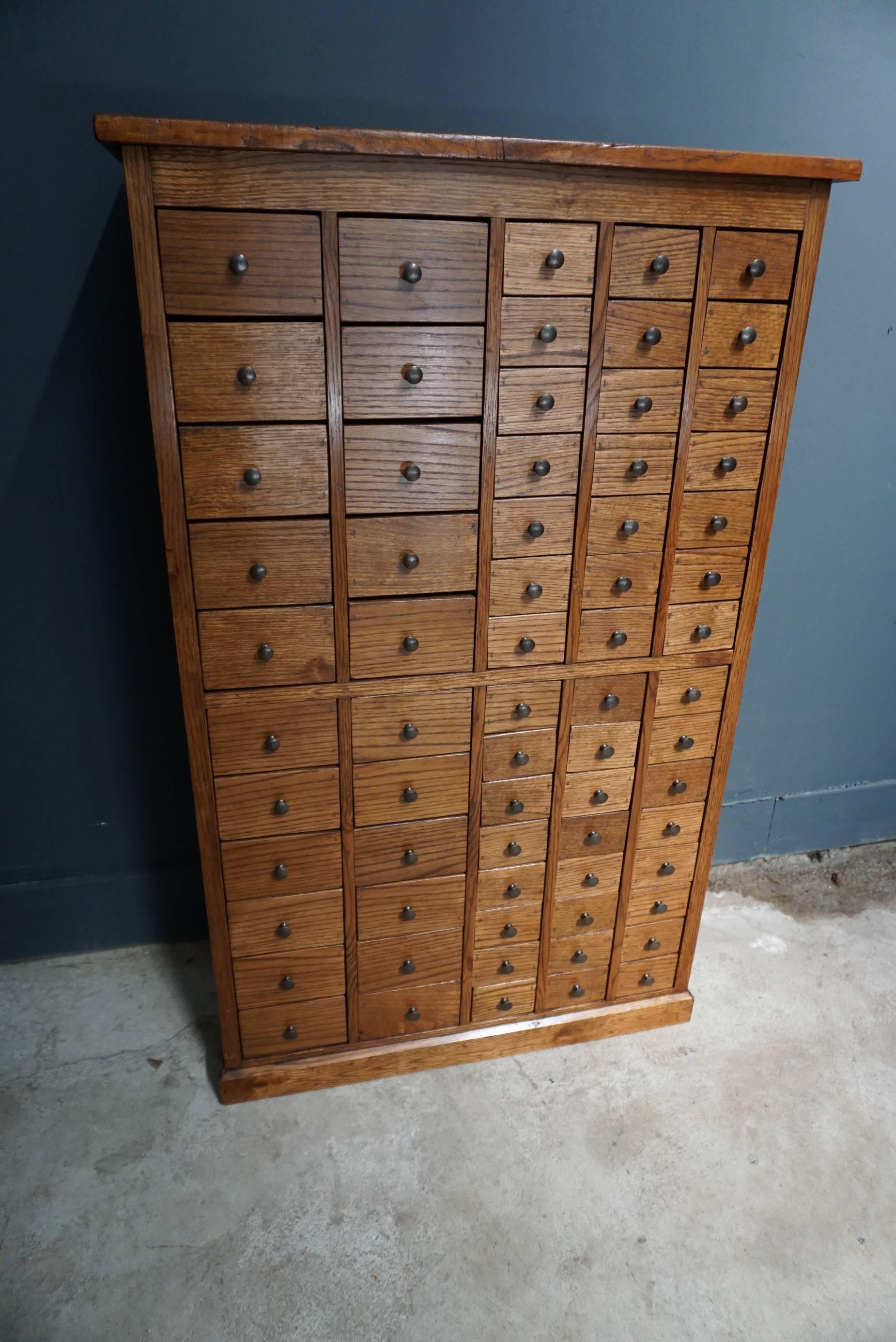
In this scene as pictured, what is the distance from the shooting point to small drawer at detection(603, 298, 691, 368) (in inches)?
56.3

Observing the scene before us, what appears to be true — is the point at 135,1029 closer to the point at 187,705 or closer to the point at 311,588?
the point at 187,705

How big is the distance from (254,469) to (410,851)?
2.87 feet

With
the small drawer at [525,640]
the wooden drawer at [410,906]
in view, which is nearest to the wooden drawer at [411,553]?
the small drawer at [525,640]

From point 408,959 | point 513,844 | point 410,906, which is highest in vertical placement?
point 513,844

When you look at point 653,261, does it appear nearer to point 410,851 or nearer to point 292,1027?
point 410,851

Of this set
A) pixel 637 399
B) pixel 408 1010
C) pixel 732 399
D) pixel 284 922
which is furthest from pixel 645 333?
pixel 408 1010

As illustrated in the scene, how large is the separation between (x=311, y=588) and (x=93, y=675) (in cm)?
90

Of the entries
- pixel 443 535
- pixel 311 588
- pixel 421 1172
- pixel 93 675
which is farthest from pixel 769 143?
pixel 421 1172

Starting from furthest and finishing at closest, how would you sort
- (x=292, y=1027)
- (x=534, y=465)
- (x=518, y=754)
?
(x=292, y=1027) → (x=518, y=754) → (x=534, y=465)

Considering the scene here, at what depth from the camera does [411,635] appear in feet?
5.11

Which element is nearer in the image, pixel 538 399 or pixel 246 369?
pixel 246 369

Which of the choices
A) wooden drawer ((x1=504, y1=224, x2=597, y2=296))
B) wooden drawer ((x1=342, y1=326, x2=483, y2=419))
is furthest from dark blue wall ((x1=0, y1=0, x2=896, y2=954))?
wooden drawer ((x1=342, y1=326, x2=483, y2=419))

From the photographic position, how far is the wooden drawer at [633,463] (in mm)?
1515

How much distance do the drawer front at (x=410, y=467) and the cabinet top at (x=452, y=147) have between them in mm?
417
